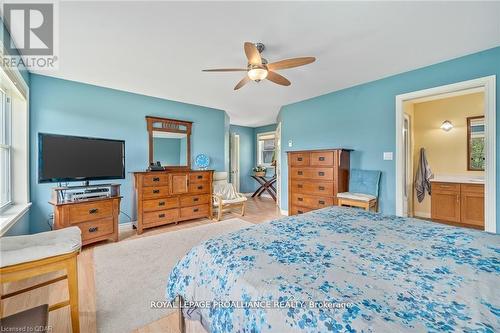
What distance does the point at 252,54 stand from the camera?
1908 mm

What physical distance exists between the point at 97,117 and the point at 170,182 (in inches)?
60.6

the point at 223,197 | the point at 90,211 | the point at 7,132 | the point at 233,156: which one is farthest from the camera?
the point at 233,156

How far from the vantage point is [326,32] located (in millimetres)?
1986

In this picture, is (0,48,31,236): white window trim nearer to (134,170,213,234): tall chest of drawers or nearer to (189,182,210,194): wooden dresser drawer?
(134,170,213,234): tall chest of drawers

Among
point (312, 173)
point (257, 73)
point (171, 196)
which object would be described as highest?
point (257, 73)

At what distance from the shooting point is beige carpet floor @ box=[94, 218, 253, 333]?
1.56 m

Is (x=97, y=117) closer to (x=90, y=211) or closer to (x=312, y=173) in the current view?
(x=90, y=211)

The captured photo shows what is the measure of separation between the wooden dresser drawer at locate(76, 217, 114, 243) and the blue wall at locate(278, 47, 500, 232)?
142 inches

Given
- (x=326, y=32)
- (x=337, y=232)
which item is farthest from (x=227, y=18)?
(x=337, y=232)

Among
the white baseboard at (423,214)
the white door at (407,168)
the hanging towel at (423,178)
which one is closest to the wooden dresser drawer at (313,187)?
the white door at (407,168)

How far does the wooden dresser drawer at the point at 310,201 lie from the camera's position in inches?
135

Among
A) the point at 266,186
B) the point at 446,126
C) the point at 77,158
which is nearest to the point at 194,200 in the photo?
the point at 77,158

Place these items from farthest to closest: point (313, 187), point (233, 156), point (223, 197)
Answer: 1. point (233, 156)
2. point (223, 197)
3. point (313, 187)

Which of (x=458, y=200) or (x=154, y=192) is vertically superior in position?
(x=154, y=192)
